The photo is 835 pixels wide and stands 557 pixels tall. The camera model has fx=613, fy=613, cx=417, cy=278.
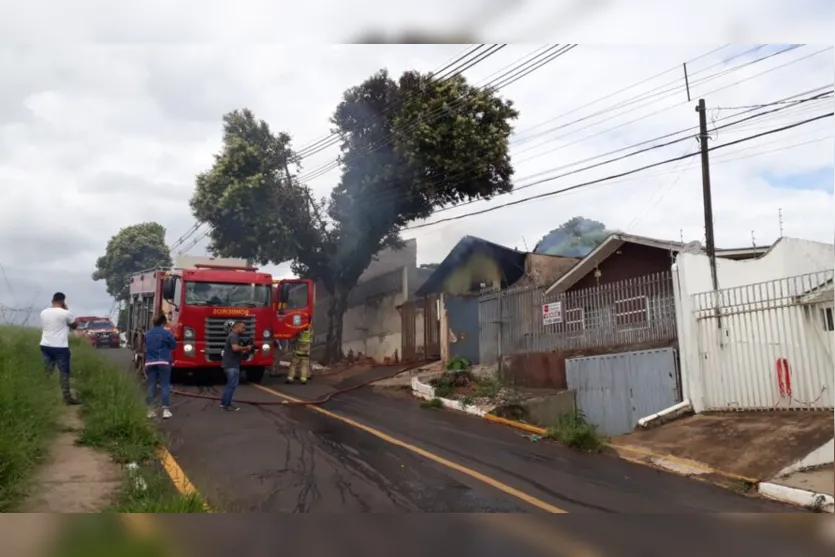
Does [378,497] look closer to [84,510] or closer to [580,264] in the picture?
[84,510]

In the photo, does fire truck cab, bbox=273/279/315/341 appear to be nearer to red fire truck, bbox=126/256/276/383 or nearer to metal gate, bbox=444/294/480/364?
red fire truck, bbox=126/256/276/383

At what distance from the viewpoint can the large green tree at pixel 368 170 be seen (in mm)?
4039

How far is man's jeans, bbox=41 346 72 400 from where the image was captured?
4866 mm

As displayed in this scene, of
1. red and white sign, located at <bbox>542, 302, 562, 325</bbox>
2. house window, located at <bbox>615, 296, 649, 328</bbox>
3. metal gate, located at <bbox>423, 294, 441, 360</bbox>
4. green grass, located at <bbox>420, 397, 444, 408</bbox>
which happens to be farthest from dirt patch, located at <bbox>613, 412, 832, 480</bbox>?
metal gate, located at <bbox>423, 294, 441, 360</bbox>

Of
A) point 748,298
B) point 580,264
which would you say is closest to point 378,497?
point 748,298

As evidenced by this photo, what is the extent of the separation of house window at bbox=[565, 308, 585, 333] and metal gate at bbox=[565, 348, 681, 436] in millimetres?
536

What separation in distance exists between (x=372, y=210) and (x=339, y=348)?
11.2 m

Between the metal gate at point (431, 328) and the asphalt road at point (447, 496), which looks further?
the metal gate at point (431, 328)

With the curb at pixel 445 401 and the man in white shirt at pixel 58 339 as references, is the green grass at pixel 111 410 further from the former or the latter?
the curb at pixel 445 401

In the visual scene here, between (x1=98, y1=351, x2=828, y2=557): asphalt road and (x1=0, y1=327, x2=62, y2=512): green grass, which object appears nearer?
(x1=98, y1=351, x2=828, y2=557): asphalt road

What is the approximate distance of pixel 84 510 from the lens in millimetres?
3455

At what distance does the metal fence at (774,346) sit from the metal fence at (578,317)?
7.74 ft

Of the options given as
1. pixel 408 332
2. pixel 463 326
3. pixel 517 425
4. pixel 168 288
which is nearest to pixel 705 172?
pixel 517 425

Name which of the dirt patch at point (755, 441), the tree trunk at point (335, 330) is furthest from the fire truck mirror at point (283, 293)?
the dirt patch at point (755, 441)
